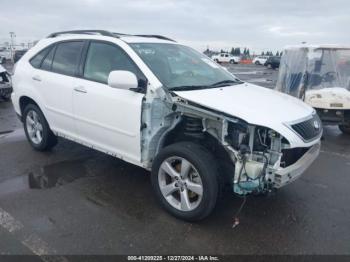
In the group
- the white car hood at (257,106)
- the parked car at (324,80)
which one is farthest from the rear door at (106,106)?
the parked car at (324,80)

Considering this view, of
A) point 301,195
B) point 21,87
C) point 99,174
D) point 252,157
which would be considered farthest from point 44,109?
point 301,195

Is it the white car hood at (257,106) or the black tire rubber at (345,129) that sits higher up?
the white car hood at (257,106)

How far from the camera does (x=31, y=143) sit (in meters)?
5.62

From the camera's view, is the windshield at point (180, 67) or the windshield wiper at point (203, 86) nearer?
the windshield wiper at point (203, 86)

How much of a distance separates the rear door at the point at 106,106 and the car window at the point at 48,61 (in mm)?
853

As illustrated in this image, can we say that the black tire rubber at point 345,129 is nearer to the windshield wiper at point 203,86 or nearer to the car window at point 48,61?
the windshield wiper at point 203,86

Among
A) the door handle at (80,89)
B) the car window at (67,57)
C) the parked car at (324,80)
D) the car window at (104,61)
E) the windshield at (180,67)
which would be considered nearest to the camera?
the windshield at (180,67)

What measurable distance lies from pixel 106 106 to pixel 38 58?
6.46ft

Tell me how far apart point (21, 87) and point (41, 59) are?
0.61m

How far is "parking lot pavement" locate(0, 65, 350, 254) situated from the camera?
3.14 metres

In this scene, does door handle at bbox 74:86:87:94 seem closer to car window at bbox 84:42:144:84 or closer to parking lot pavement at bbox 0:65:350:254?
car window at bbox 84:42:144:84

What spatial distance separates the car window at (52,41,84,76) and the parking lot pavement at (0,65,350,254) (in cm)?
139

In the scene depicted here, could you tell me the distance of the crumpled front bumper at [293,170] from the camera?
321 cm

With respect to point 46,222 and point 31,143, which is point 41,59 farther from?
point 46,222
